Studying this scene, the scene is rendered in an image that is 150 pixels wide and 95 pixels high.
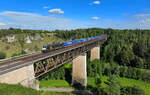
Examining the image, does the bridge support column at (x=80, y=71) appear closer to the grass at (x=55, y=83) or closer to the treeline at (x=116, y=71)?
the grass at (x=55, y=83)

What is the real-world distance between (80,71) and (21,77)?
21.2 meters

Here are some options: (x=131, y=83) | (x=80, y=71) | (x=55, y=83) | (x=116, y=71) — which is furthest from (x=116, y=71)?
(x=55, y=83)

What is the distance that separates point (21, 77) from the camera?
642 inches

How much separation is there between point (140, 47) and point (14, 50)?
91.9m

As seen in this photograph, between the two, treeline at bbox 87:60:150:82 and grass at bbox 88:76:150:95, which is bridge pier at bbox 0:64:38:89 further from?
treeline at bbox 87:60:150:82

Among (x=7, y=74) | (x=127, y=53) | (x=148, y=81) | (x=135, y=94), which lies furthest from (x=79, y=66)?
(x=127, y=53)

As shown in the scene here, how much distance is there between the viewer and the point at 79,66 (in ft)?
114

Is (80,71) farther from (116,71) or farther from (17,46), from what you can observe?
(17,46)

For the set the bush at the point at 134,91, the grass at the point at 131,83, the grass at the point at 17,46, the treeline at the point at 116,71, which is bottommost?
the grass at the point at 131,83

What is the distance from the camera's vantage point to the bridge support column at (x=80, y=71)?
34.1 m

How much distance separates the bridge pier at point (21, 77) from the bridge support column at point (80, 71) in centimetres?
1805

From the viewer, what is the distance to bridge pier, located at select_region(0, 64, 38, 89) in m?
14.6

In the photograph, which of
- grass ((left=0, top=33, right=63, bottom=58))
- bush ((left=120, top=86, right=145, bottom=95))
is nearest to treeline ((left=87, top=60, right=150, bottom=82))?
bush ((left=120, top=86, right=145, bottom=95))

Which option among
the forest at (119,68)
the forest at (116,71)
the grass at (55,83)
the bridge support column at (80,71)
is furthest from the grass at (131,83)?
the grass at (55,83)
